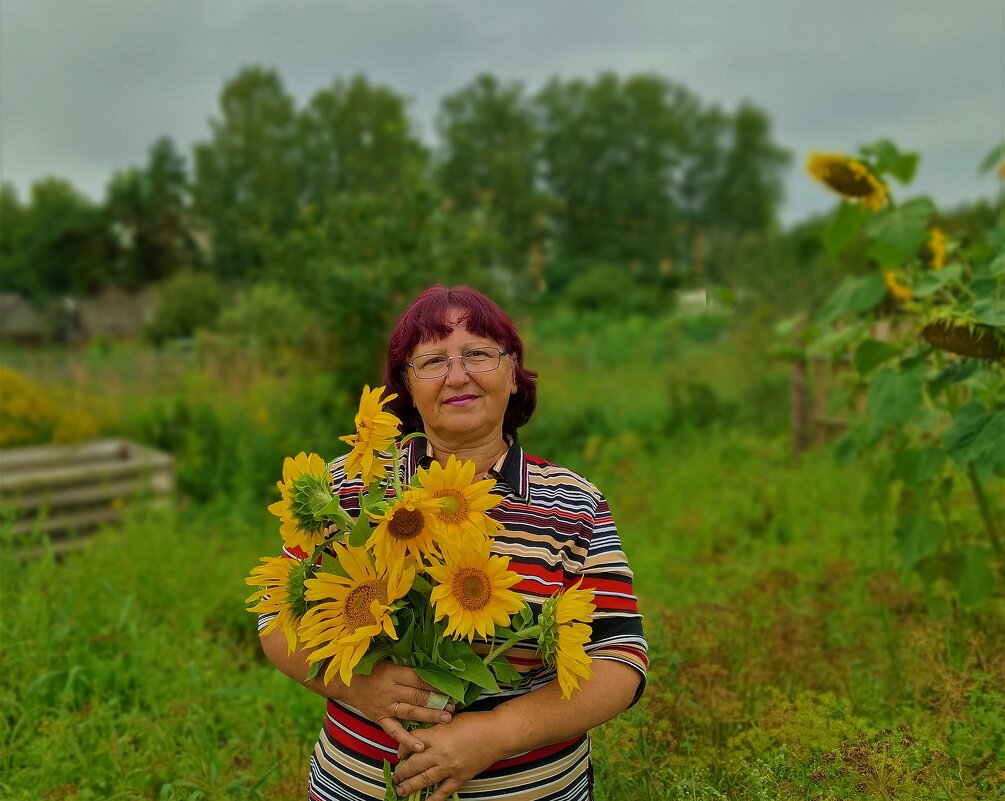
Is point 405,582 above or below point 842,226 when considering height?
below

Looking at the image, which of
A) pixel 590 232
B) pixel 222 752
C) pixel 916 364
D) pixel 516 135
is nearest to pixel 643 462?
pixel 916 364

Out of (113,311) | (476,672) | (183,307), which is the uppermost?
(476,672)

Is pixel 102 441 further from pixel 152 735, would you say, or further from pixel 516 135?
pixel 516 135

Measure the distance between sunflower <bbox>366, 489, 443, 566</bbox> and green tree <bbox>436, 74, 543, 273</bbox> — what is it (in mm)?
30623

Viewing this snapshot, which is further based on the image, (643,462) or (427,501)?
(643,462)

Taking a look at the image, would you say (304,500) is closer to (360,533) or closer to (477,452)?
(360,533)

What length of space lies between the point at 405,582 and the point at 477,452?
0.43m

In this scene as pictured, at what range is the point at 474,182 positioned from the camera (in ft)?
106

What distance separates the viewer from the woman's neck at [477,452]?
1.71 metres

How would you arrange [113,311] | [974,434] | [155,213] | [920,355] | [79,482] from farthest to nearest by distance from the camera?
[113,311] < [155,213] < [79,482] < [920,355] < [974,434]

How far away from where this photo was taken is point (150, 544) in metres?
4.69

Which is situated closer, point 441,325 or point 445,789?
point 445,789

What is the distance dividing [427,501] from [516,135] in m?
33.3

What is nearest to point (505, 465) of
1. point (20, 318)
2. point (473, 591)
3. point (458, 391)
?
point (458, 391)
